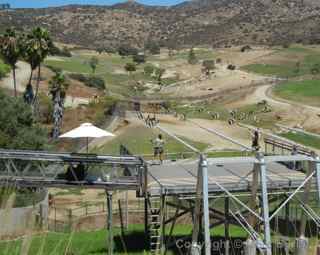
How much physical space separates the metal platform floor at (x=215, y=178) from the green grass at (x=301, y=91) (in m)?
60.9

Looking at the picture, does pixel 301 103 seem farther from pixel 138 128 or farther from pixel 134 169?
pixel 134 169

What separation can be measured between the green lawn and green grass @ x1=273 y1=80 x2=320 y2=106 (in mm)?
14848

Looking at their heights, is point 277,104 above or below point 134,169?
below

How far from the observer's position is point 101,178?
24031 mm

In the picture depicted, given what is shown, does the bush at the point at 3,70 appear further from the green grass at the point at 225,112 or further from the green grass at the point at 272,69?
the green grass at the point at 272,69

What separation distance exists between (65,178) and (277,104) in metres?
60.5

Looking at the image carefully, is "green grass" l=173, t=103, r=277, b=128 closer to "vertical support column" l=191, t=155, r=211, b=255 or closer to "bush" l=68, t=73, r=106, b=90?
"bush" l=68, t=73, r=106, b=90

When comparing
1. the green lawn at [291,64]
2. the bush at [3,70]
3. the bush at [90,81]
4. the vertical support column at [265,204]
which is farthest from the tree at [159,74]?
the vertical support column at [265,204]

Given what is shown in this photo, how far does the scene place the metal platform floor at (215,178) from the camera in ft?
72.9

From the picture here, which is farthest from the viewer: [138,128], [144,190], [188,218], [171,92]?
[171,92]

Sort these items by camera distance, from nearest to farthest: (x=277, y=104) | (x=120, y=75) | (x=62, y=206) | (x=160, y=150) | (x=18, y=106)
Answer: (x=160, y=150), (x=62, y=206), (x=18, y=106), (x=277, y=104), (x=120, y=75)

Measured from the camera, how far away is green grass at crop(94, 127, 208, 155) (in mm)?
49250

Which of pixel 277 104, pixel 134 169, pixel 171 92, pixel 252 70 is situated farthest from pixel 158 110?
pixel 252 70

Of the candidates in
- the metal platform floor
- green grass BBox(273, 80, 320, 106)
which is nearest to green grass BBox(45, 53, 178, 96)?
green grass BBox(273, 80, 320, 106)
